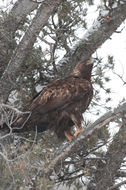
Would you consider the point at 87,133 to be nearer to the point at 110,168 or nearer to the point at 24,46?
the point at 110,168

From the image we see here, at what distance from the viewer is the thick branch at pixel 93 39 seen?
9133 millimetres

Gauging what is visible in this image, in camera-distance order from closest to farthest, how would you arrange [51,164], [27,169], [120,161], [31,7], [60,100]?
1. [27,169]
2. [51,164]
3. [60,100]
4. [120,161]
5. [31,7]

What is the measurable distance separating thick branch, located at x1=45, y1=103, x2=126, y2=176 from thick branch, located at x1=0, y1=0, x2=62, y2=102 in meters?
1.59

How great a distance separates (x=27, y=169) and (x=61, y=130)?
1850mm

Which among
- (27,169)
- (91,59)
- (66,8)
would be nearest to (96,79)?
(91,59)

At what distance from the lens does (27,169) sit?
5727 mm

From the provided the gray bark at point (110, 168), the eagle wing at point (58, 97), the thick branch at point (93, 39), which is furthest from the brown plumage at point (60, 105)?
the thick branch at point (93, 39)

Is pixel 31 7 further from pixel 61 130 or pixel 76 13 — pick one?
pixel 61 130

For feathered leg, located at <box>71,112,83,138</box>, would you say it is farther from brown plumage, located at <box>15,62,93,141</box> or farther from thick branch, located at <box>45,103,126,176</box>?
thick branch, located at <box>45,103,126,176</box>

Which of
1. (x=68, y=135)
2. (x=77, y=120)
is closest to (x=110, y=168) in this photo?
(x=68, y=135)

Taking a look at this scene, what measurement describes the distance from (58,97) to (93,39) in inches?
90.5

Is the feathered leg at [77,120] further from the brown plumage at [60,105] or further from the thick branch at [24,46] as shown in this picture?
the thick branch at [24,46]

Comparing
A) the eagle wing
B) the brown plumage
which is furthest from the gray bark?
the eagle wing

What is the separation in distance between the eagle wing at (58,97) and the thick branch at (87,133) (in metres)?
0.61
